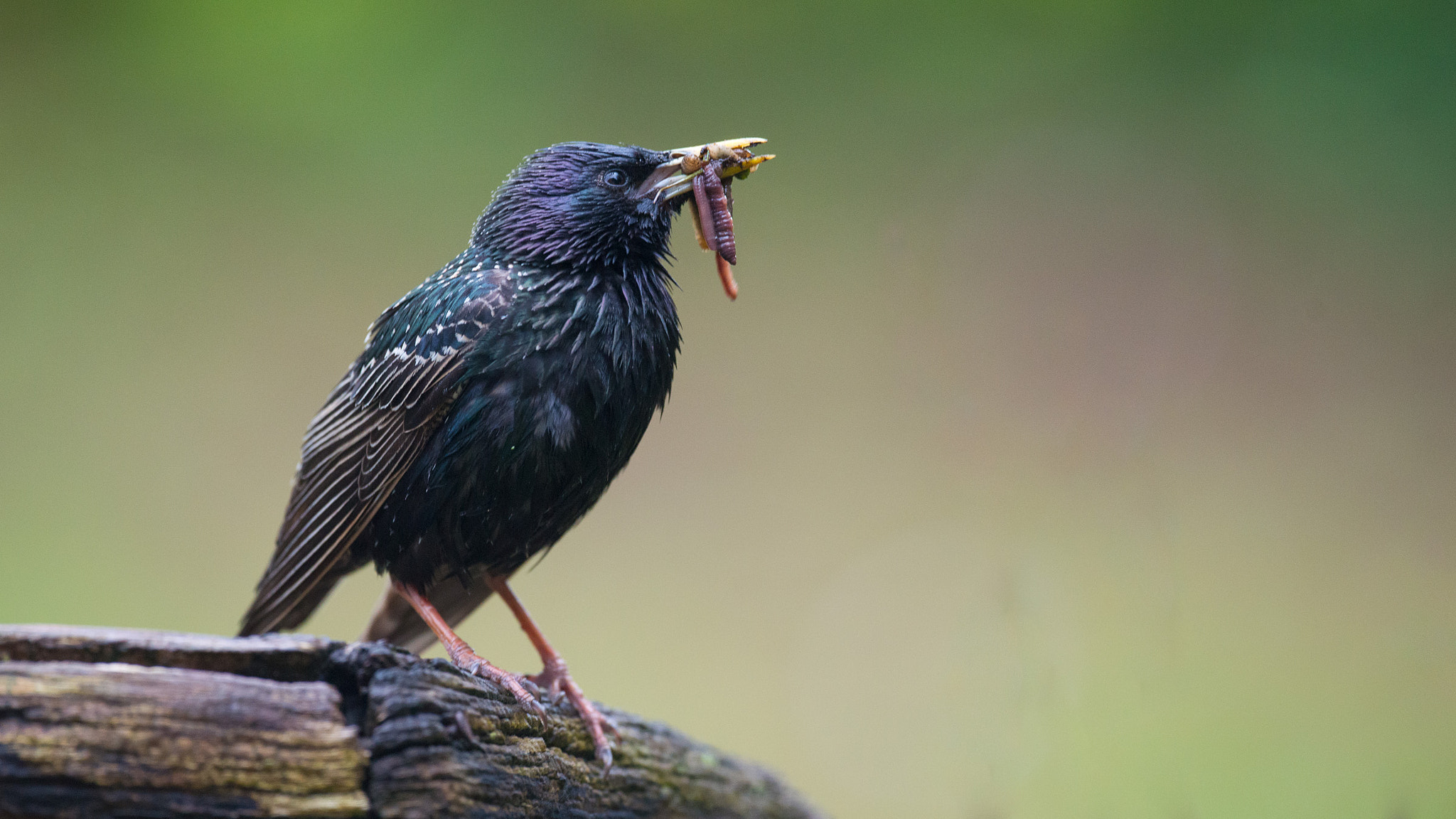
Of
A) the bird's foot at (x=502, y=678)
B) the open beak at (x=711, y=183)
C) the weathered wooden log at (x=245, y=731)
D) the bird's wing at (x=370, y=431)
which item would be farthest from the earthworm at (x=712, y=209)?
the weathered wooden log at (x=245, y=731)

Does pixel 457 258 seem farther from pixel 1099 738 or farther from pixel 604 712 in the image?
pixel 1099 738

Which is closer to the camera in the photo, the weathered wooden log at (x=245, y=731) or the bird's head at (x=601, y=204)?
the weathered wooden log at (x=245, y=731)

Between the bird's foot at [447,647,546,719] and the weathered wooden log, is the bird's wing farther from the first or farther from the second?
the weathered wooden log

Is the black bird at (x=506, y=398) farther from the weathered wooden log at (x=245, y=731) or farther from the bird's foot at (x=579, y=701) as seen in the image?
the weathered wooden log at (x=245, y=731)

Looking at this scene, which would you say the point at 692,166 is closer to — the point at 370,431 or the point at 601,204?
the point at 601,204

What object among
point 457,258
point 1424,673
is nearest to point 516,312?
point 457,258

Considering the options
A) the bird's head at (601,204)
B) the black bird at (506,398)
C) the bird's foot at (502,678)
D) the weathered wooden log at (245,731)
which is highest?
the bird's head at (601,204)
